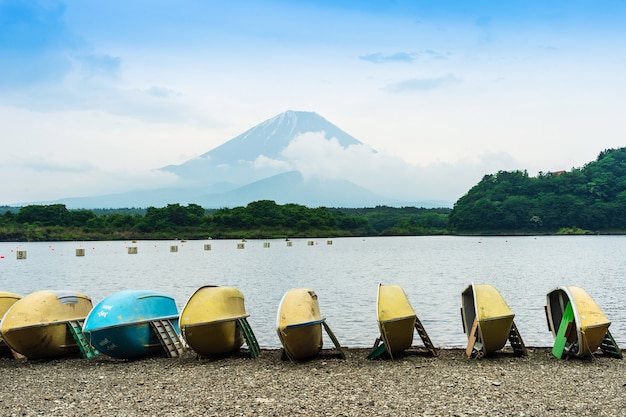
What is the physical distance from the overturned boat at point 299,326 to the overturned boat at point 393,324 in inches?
56.7

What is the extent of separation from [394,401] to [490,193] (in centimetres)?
18017

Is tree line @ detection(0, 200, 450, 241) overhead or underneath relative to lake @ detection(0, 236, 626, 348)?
overhead

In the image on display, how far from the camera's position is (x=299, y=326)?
52.2ft

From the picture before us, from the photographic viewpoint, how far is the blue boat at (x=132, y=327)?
16.7 metres

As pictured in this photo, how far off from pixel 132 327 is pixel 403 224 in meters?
181

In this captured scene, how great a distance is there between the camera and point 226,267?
72625 mm

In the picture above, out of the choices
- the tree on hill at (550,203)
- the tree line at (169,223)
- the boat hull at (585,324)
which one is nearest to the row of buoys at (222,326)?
the boat hull at (585,324)

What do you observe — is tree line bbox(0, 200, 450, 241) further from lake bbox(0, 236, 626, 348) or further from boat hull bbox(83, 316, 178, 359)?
boat hull bbox(83, 316, 178, 359)

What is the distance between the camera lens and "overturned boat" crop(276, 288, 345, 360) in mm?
15961

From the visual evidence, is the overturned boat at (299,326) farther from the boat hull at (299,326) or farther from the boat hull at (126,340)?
the boat hull at (126,340)

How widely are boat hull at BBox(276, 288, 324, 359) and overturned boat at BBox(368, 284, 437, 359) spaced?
4.73 ft

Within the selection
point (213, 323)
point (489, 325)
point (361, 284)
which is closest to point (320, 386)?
point (213, 323)

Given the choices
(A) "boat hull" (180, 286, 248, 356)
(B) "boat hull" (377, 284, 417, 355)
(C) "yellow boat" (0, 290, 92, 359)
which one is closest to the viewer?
(A) "boat hull" (180, 286, 248, 356)

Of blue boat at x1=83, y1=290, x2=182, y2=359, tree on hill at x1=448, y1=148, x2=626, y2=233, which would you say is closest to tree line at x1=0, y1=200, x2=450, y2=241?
tree on hill at x1=448, y1=148, x2=626, y2=233
